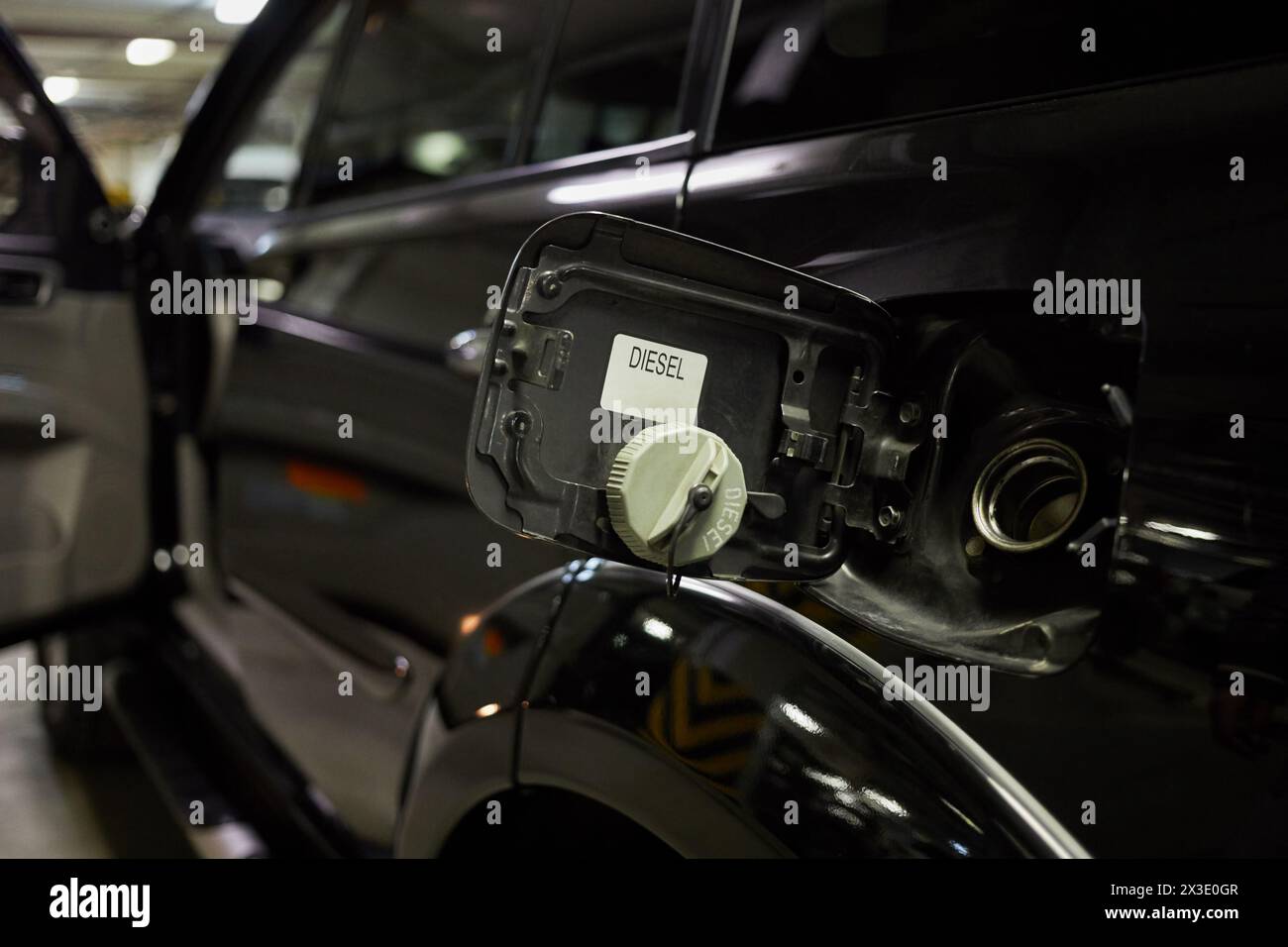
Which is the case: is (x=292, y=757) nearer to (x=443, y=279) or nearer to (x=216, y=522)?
(x=216, y=522)

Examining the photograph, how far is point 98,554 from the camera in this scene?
2.22 meters

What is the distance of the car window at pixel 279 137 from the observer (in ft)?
6.22

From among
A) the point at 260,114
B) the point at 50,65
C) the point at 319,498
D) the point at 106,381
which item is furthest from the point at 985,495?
the point at 50,65

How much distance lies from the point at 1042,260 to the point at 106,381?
76.3 inches

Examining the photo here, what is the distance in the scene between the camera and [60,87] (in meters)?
2.16

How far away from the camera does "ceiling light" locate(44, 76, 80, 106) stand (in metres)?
2.02

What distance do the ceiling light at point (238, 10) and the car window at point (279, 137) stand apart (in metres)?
0.10

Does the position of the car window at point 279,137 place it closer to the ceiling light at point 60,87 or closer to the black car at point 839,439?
the ceiling light at point 60,87

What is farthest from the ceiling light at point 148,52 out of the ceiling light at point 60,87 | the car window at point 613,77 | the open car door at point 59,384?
the car window at point 613,77

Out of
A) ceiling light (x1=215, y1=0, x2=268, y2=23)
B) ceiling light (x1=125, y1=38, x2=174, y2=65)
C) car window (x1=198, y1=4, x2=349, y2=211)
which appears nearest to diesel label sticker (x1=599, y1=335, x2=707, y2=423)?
car window (x1=198, y1=4, x2=349, y2=211)

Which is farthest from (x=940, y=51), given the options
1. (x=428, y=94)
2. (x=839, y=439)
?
(x=428, y=94)

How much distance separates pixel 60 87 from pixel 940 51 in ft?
6.28

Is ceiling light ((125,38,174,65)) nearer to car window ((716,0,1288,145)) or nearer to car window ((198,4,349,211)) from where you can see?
car window ((198,4,349,211))
